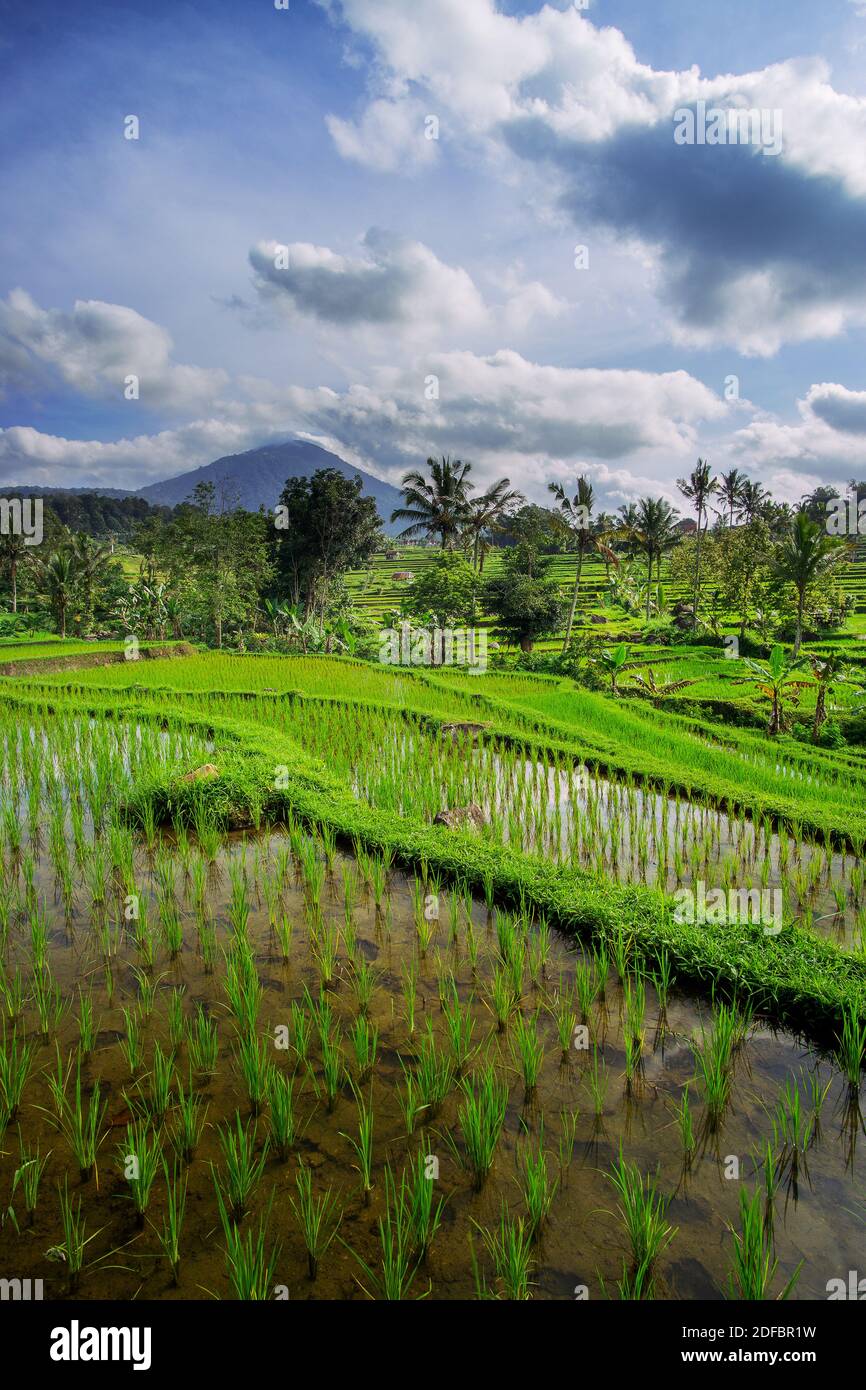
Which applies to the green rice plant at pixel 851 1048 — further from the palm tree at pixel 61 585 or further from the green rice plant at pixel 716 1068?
the palm tree at pixel 61 585

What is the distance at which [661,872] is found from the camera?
19.9 feet

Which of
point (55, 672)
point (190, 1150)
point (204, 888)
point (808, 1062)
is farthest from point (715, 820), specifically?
point (55, 672)

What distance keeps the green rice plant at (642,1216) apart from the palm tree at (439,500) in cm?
2882

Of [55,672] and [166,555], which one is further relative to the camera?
[166,555]

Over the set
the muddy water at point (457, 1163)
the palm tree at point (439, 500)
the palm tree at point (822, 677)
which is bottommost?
the muddy water at point (457, 1163)

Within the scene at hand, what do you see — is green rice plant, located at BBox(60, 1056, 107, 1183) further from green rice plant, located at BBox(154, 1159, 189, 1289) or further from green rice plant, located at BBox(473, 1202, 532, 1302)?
green rice plant, located at BBox(473, 1202, 532, 1302)

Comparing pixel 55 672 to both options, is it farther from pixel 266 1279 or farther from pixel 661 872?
pixel 266 1279

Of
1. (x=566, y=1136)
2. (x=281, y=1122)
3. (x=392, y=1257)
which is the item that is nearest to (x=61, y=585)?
(x=281, y=1122)

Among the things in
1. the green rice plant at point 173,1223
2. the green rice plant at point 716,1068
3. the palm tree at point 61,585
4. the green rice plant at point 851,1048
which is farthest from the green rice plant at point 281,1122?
the palm tree at point 61,585

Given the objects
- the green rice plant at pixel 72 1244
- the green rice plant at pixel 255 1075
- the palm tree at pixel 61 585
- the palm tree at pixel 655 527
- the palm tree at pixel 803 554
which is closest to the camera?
the green rice plant at pixel 72 1244

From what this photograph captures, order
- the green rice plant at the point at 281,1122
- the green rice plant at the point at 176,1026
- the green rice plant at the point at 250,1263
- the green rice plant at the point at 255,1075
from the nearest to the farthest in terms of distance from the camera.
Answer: the green rice plant at the point at 250,1263 < the green rice plant at the point at 281,1122 < the green rice plant at the point at 255,1075 < the green rice plant at the point at 176,1026

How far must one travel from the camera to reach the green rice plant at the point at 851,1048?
3.38 meters

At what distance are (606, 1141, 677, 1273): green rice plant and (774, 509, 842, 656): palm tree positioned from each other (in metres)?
20.4
